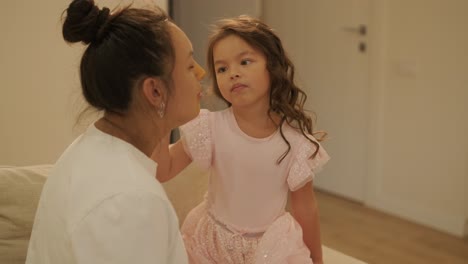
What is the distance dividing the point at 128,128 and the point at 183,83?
14 cm

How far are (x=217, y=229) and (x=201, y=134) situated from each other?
261 mm

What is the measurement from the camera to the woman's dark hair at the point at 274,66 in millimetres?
1425

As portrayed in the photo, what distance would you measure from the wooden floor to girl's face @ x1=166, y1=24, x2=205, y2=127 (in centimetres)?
198

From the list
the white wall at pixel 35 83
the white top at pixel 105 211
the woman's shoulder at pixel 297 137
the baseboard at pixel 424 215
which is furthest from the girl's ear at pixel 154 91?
the baseboard at pixel 424 215

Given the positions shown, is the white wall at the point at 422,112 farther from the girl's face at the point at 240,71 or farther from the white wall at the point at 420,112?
the girl's face at the point at 240,71

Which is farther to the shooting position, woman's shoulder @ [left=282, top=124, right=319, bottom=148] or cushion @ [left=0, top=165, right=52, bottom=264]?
woman's shoulder @ [left=282, top=124, right=319, bottom=148]

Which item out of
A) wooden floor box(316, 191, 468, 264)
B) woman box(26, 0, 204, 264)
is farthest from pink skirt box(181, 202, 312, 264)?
wooden floor box(316, 191, 468, 264)

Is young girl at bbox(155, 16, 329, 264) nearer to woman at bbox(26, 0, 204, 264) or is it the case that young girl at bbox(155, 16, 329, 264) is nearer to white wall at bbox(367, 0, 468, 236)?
A: woman at bbox(26, 0, 204, 264)

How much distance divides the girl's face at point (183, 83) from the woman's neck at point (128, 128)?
0.07 metres

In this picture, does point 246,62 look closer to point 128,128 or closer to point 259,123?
point 259,123

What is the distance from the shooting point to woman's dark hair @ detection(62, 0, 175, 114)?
0.96 meters

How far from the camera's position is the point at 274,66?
145cm

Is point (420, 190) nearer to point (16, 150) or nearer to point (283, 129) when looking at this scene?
point (283, 129)

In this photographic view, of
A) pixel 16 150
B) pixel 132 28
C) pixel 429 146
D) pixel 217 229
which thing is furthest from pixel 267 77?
pixel 429 146
